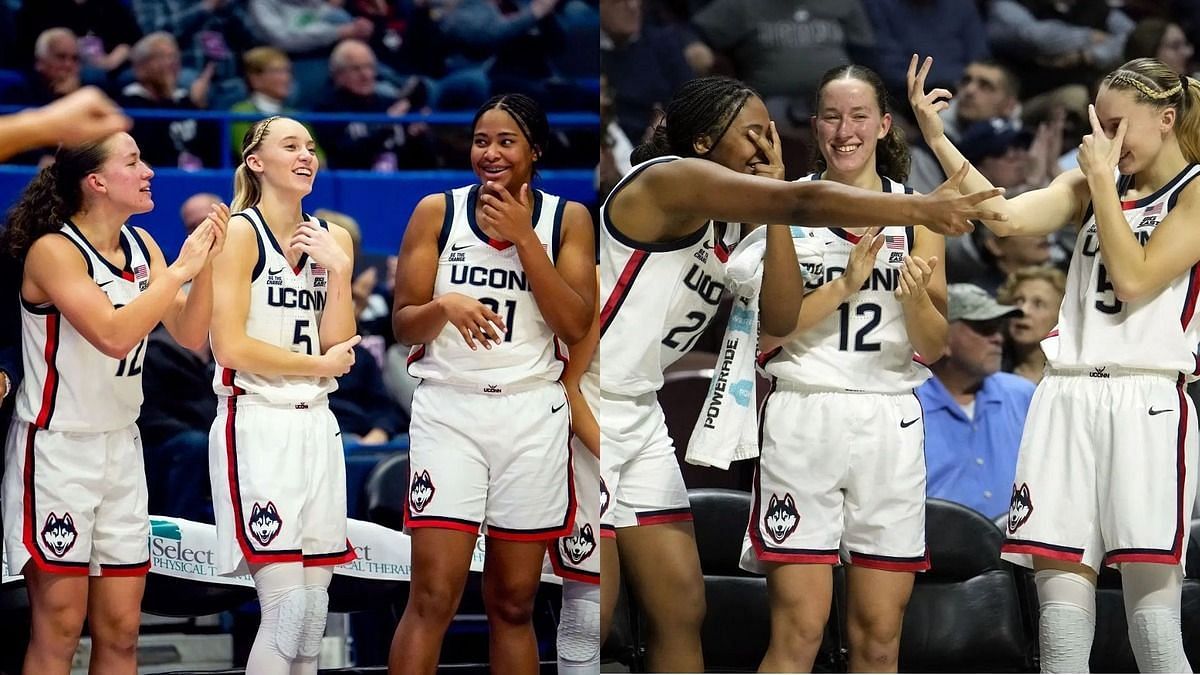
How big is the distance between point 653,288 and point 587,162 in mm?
1989

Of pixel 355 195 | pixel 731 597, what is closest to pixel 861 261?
pixel 731 597

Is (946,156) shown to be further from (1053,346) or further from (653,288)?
(653,288)

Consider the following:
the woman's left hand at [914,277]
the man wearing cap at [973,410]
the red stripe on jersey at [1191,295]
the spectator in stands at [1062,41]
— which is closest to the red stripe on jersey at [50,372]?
the woman's left hand at [914,277]

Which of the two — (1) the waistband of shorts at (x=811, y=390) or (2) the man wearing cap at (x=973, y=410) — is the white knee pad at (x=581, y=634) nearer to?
(1) the waistband of shorts at (x=811, y=390)

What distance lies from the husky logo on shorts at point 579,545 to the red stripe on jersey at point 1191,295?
1.70 metres

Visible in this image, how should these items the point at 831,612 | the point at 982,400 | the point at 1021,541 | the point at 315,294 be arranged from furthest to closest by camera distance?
1. the point at 982,400
2. the point at 831,612
3. the point at 315,294
4. the point at 1021,541

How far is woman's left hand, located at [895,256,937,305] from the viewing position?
3.94 meters

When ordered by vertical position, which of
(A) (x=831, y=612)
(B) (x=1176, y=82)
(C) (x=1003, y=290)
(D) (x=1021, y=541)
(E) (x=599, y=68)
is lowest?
(A) (x=831, y=612)

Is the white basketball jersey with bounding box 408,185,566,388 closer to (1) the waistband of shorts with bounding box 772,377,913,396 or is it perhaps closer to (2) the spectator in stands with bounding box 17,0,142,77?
(1) the waistband of shorts with bounding box 772,377,913,396

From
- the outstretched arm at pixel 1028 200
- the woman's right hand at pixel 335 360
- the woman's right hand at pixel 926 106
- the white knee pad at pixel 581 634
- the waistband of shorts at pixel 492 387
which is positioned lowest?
the white knee pad at pixel 581 634

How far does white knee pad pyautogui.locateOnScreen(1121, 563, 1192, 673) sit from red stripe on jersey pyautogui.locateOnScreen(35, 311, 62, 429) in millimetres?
2907

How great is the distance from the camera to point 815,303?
400 centimetres

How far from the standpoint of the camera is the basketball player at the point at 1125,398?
3.83m

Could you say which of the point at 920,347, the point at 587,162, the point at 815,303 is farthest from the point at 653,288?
the point at 587,162
